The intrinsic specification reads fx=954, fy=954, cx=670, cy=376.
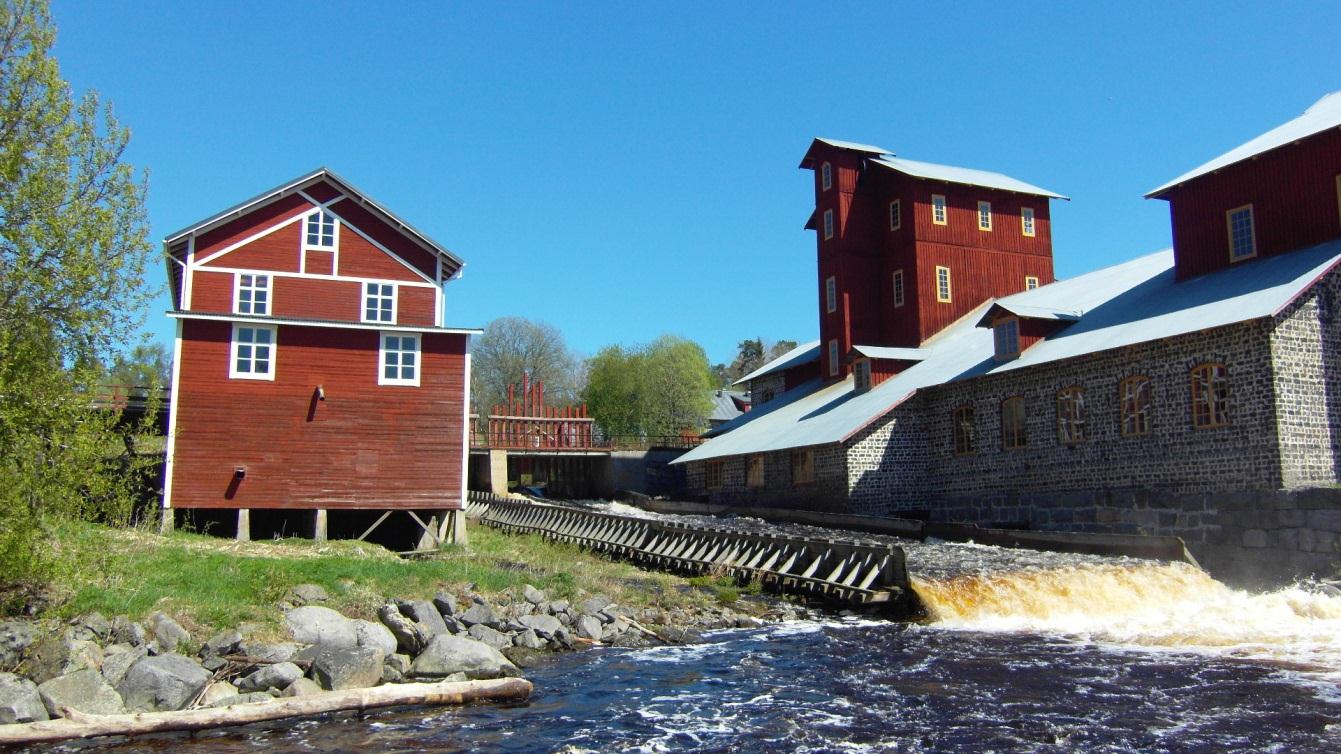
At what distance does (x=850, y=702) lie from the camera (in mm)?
11469

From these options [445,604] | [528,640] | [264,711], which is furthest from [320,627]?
[528,640]

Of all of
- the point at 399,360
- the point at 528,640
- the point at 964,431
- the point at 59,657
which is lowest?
→ the point at 528,640

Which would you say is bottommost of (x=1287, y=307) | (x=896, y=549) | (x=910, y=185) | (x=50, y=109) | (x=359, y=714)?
(x=359, y=714)

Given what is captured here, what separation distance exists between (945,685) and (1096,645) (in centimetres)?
408

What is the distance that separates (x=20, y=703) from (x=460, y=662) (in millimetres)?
4826

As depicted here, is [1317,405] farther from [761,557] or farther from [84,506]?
[84,506]

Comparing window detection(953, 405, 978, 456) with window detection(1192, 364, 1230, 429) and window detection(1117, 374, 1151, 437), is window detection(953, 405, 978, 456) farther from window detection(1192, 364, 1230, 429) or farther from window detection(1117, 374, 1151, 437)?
window detection(1192, 364, 1230, 429)

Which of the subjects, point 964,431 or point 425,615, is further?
point 964,431

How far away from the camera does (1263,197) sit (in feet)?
80.7

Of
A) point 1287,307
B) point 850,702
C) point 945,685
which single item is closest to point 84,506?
point 850,702

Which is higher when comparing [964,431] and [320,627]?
[964,431]

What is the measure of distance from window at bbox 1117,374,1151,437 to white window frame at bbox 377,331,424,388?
695 inches

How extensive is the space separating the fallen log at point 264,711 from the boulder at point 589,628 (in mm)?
3829

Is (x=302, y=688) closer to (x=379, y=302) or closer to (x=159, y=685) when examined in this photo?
(x=159, y=685)
